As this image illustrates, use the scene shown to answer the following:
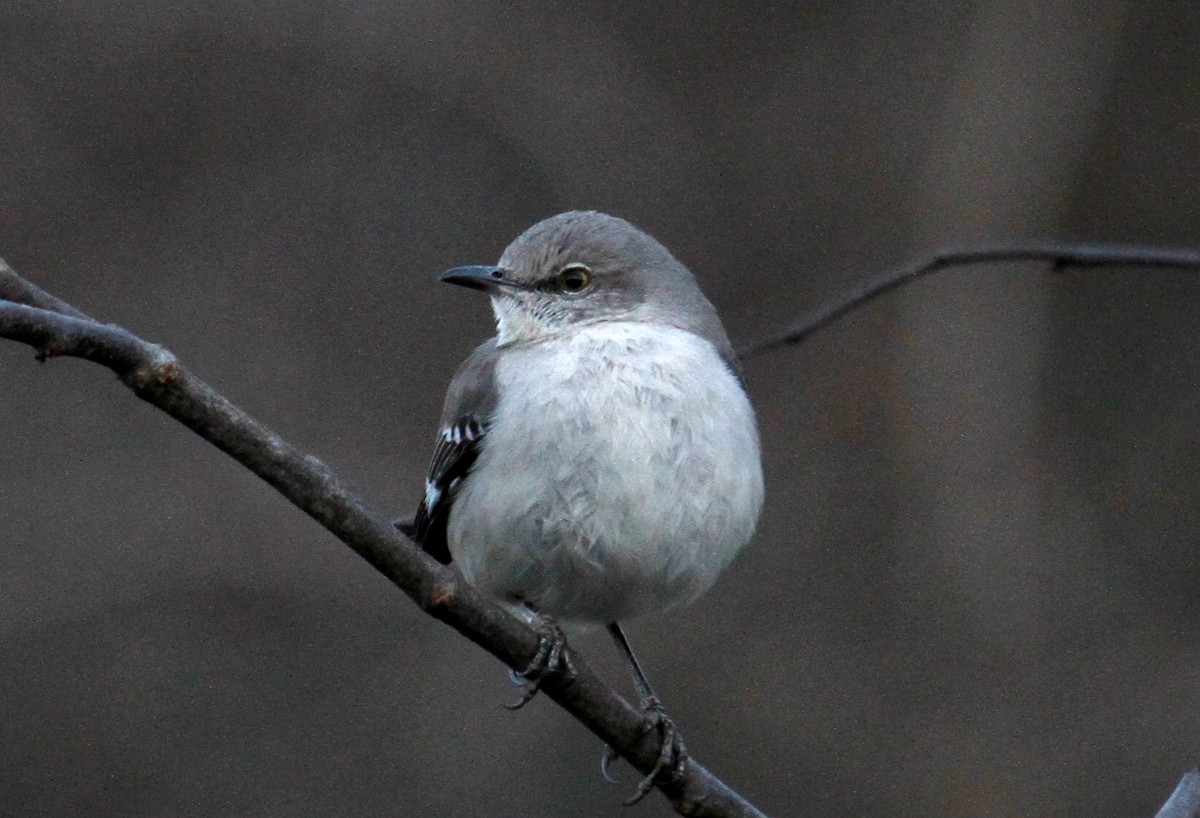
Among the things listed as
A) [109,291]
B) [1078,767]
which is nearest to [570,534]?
[1078,767]

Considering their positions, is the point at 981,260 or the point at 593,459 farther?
the point at 593,459

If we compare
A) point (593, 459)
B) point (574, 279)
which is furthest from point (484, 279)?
point (593, 459)

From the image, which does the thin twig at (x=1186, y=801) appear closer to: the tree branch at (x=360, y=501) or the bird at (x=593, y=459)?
the tree branch at (x=360, y=501)

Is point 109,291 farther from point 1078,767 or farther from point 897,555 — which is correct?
point 1078,767

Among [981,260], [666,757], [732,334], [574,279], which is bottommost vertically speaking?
[666,757]

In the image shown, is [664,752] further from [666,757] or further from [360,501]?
[360,501]

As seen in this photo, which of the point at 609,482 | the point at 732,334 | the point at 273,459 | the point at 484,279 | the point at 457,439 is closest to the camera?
the point at 273,459

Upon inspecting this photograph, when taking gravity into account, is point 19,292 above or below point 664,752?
above

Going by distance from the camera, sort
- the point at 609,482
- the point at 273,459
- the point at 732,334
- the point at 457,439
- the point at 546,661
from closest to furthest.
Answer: the point at 273,459, the point at 546,661, the point at 609,482, the point at 457,439, the point at 732,334
